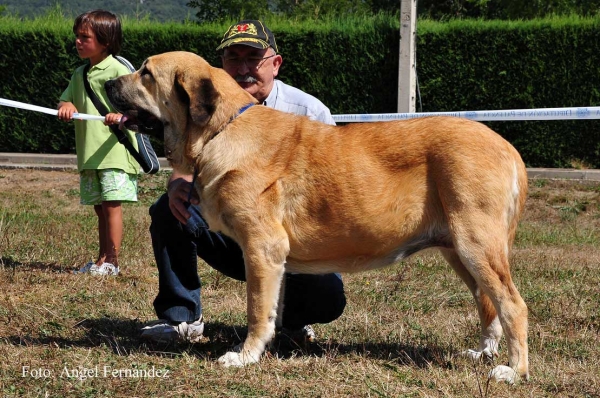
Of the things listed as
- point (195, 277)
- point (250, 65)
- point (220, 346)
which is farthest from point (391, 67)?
point (220, 346)

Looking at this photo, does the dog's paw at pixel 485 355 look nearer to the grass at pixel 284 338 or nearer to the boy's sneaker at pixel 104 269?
the grass at pixel 284 338

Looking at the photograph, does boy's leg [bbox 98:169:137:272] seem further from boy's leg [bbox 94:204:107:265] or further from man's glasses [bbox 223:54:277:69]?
man's glasses [bbox 223:54:277:69]

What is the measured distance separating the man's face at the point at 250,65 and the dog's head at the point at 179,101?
58 centimetres

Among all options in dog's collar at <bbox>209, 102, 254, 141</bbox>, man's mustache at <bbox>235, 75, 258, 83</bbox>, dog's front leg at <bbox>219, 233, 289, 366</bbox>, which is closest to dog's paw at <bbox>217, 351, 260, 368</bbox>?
dog's front leg at <bbox>219, 233, 289, 366</bbox>

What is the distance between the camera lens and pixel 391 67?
14.2 meters

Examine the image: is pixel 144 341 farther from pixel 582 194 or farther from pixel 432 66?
pixel 432 66

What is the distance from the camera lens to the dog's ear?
14.0 ft

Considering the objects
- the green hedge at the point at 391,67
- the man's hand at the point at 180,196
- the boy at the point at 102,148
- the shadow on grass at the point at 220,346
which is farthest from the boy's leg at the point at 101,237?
the green hedge at the point at 391,67

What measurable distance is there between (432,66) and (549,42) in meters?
2.02

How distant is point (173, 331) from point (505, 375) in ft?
6.55

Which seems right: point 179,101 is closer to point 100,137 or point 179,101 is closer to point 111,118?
point 111,118

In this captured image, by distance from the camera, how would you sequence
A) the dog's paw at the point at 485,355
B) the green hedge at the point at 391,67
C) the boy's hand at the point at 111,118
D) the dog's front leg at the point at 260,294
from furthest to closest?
the green hedge at the point at 391,67, the boy's hand at the point at 111,118, the dog's paw at the point at 485,355, the dog's front leg at the point at 260,294

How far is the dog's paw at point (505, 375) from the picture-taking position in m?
4.02

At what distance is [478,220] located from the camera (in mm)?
3992
